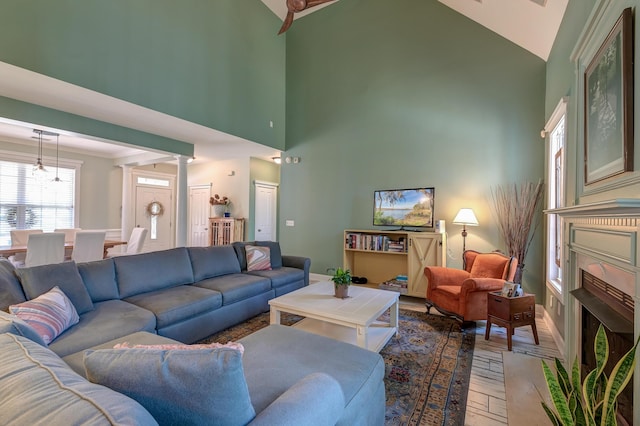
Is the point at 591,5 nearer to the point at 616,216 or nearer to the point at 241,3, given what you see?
the point at 616,216

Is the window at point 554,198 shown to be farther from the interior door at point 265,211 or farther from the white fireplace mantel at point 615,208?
the interior door at point 265,211

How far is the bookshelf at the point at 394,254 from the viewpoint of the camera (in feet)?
13.4

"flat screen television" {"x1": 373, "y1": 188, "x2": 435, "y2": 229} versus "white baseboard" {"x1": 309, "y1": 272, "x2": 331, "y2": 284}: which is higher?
"flat screen television" {"x1": 373, "y1": 188, "x2": 435, "y2": 229}

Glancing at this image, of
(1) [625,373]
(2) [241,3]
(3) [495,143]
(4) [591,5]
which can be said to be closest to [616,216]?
(1) [625,373]

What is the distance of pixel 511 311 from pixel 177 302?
3.05 metres

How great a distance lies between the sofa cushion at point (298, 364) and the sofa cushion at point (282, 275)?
6.07 feet

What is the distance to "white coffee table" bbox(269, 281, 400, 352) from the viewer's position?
2348 millimetres

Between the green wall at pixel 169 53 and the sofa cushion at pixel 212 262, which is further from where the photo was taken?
the sofa cushion at pixel 212 262

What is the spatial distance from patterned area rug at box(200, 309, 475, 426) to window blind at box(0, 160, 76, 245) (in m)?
5.31

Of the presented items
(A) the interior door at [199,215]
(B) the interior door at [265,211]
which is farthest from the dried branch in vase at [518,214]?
(A) the interior door at [199,215]

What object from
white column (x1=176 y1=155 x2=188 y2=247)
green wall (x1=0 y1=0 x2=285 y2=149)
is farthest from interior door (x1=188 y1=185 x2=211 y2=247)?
green wall (x1=0 y1=0 x2=285 y2=149)

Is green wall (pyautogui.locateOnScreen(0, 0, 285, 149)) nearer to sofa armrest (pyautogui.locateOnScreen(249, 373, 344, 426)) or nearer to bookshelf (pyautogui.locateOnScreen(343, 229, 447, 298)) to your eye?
bookshelf (pyautogui.locateOnScreen(343, 229, 447, 298))

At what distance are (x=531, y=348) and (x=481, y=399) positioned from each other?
115cm

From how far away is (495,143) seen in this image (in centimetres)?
399
